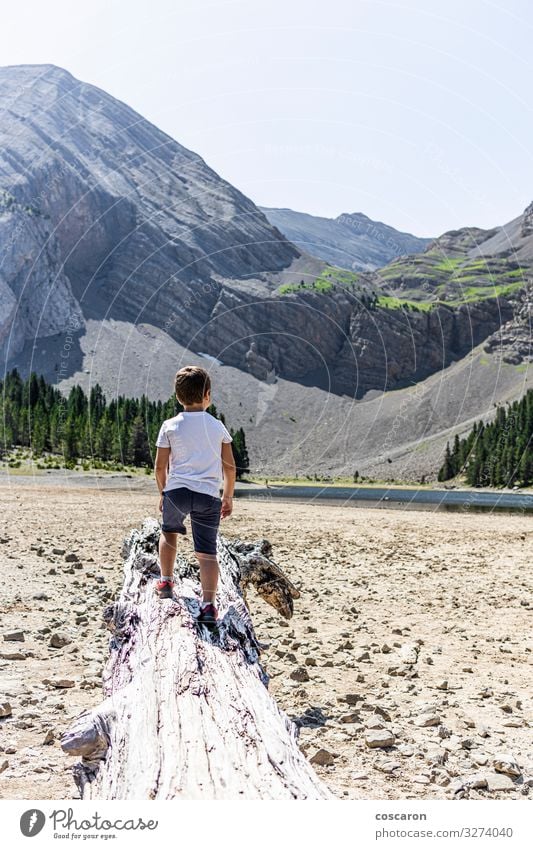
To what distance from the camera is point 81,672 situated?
33.1 ft

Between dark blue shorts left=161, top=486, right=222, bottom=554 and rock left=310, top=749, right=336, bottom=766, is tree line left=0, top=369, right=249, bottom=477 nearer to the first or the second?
dark blue shorts left=161, top=486, right=222, bottom=554

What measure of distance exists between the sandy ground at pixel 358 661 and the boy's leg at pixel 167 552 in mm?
2008

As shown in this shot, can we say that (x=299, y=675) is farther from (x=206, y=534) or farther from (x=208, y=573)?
(x=206, y=534)

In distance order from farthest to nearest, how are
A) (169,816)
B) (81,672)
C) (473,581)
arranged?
(473,581) < (81,672) < (169,816)

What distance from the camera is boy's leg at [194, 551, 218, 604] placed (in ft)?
24.4

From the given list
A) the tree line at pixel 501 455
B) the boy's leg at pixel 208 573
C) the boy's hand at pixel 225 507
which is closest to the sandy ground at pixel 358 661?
the boy's leg at pixel 208 573

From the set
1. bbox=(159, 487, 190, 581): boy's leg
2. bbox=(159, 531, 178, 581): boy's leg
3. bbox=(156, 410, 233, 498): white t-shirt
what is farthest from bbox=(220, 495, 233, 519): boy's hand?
bbox=(159, 531, 178, 581): boy's leg

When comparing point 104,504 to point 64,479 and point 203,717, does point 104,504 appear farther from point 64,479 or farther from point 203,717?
point 203,717

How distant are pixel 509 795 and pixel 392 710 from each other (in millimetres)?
2550

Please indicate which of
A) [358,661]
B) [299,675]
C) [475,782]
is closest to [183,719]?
[475,782]

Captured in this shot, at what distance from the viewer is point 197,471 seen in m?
7.33

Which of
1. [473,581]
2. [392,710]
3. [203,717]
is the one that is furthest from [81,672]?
[473,581]

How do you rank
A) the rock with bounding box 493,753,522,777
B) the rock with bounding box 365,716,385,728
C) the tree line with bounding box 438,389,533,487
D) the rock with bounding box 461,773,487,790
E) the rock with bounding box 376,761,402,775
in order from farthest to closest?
1. the tree line with bounding box 438,389,533,487
2. the rock with bounding box 365,716,385,728
3. the rock with bounding box 376,761,402,775
4. the rock with bounding box 493,753,522,777
5. the rock with bounding box 461,773,487,790

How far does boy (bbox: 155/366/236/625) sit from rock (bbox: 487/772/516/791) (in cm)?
302
